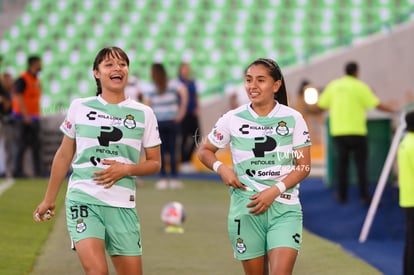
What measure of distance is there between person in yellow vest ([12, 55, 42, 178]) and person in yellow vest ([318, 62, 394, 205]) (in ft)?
16.7

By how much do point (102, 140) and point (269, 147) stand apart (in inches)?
36.7

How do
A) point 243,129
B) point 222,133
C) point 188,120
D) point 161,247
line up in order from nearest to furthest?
point 243,129 < point 222,133 < point 161,247 < point 188,120

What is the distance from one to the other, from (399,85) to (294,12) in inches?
239

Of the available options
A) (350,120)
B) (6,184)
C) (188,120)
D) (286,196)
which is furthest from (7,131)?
(286,196)

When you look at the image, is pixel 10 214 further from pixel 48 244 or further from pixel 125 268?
pixel 125 268

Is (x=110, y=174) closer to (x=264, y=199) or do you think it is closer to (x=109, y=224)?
(x=109, y=224)

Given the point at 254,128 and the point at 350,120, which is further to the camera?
the point at 350,120

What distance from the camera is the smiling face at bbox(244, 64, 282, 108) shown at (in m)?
5.59

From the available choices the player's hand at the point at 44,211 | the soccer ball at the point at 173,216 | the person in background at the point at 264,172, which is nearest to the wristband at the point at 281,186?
the person in background at the point at 264,172

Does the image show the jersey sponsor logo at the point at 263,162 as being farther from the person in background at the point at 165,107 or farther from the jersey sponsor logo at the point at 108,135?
the person in background at the point at 165,107

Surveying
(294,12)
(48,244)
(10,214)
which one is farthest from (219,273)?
(294,12)

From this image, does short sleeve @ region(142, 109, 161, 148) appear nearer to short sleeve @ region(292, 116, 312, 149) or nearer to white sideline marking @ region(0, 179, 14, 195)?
short sleeve @ region(292, 116, 312, 149)

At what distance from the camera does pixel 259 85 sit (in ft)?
18.4

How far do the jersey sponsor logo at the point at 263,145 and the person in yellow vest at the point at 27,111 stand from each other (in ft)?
36.1
